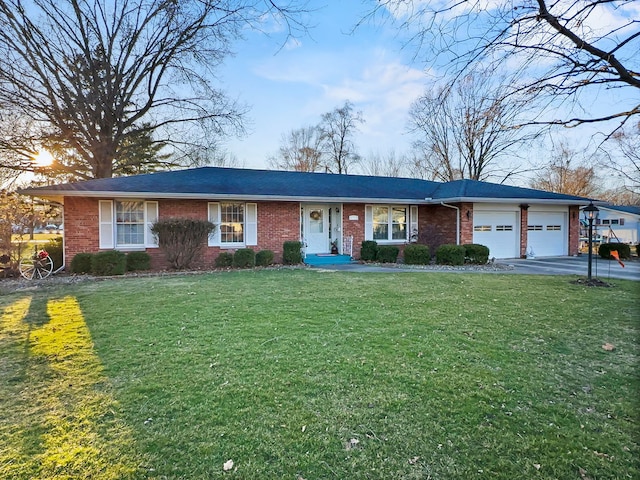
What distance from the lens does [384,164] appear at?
34281 mm

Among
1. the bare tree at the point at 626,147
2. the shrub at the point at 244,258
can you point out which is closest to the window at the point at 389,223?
the shrub at the point at 244,258

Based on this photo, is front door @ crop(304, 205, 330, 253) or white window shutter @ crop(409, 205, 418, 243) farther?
white window shutter @ crop(409, 205, 418, 243)

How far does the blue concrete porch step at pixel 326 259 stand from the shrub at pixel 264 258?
157 cm

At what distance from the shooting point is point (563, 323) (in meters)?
5.50

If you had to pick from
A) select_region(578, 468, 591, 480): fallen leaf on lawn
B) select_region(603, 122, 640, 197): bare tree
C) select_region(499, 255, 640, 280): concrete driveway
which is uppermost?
select_region(603, 122, 640, 197): bare tree

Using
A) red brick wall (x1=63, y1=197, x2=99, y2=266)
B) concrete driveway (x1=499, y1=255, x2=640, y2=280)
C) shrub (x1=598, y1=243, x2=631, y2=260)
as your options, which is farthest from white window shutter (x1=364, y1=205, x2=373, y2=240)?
shrub (x1=598, y1=243, x2=631, y2=260)

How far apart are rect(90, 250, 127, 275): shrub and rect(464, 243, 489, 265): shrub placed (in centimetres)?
1174

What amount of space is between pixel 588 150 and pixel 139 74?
20631 mm

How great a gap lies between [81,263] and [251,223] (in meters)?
5.41

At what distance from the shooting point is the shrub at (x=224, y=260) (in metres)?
12.1

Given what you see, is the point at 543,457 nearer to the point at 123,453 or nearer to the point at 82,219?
the point at 123,453

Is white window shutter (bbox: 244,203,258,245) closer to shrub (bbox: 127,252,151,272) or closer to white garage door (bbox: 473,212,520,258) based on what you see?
shrub (bbox: 127,252,151,272)

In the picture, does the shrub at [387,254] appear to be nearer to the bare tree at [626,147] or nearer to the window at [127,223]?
the bare tree at [626,147]

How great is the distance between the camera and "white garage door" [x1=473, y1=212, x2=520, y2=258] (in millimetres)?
14656
